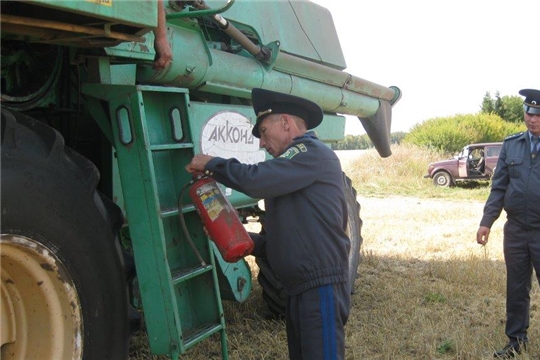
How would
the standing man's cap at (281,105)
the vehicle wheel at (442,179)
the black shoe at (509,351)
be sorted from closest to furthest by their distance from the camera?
the standing man's cap at (281,105)
the black shoe at (509,351)
the vehicle wheel at (442,179)

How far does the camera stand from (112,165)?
3.45 m

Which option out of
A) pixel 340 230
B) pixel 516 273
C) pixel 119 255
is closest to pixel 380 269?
pixel 516 273

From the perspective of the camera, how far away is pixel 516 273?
4.62m

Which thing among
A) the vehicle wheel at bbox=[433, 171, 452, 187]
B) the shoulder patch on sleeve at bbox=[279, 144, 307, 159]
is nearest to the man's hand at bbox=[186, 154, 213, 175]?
the shoulder patch on sleeve at bbox=[279, 144, 307, 159]

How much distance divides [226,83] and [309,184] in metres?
1.38

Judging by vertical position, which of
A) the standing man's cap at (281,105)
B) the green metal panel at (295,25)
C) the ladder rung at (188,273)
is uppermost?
the green metal panel at (295,25)

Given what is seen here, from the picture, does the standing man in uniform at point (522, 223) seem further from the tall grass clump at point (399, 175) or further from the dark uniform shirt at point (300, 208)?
the tall grass clump at point (399, 175)

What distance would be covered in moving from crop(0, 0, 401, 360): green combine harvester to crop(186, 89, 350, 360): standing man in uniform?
331 millimetres

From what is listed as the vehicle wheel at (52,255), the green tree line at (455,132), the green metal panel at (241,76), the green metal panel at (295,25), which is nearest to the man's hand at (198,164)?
the vehicle wheel at (52,255)

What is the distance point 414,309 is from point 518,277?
1066 millimetres

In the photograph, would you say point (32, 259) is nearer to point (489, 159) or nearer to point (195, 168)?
point (195, 168)

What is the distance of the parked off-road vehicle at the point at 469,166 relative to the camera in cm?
2106

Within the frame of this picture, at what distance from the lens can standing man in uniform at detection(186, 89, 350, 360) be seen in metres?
2.99

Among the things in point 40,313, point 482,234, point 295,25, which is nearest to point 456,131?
point 295,25
